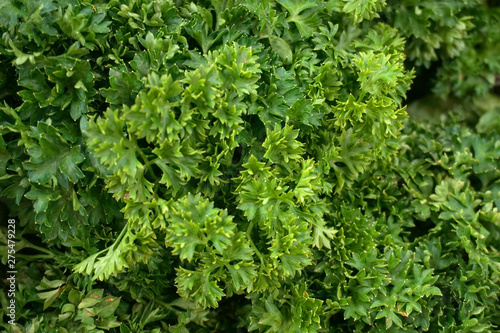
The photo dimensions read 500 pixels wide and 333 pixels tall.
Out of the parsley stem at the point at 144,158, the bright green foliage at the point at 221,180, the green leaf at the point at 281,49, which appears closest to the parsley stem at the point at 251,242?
the bright green foliage at the point at 221,180

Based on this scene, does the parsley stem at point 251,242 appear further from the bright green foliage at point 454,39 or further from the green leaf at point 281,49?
the bright green foliage at point 454,39

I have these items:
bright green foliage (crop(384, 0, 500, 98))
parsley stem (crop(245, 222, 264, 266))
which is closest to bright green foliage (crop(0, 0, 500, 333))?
parsley stem (crop(245, 222, 264, 266))

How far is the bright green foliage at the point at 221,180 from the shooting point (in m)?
1.71

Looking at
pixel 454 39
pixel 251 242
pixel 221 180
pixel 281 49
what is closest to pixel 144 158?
pixel 221 180

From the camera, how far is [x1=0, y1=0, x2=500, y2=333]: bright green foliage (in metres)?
1.71

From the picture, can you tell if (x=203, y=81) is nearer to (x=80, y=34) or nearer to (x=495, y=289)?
(x=80, y=34)

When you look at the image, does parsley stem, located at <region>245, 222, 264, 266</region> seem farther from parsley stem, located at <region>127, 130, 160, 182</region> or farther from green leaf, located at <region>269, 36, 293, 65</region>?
green leaf, located at <region>269, 36, 293, 65</region>

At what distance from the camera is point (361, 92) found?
2.02m

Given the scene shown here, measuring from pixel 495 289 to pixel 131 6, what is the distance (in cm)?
205

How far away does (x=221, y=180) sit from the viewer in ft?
6.01

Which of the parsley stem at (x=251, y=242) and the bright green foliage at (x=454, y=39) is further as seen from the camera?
the bright green foliage at (x=454, y=39)

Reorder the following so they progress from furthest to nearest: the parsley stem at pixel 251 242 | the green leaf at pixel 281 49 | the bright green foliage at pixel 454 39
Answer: the bright green foliage at pixel 454 39 < the green leaf at pixel 281 49 < the parsley stem at pixel 251 242

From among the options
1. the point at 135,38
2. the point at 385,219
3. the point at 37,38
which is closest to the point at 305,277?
the point at 385,219

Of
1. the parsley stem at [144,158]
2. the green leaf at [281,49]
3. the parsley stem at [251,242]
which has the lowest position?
the parsley stem at [251,242]
